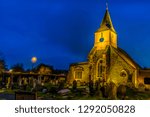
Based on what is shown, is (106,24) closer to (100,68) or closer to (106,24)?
(106,24)

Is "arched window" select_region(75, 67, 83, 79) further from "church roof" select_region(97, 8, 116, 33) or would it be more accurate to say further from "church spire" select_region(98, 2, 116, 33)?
"church spire" select_region(98, 2, 116, 33)

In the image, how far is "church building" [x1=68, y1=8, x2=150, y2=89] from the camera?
38.1 meters

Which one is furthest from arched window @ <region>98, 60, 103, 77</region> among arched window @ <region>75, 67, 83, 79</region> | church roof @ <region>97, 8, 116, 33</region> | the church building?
church roof @ <region>97, 8, 116, 33</region>

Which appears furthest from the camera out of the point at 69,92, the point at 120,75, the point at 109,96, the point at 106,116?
the point at 120,75

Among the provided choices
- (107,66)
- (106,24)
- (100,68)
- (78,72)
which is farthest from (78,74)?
(106,24)

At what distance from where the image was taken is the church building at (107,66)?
125 ft

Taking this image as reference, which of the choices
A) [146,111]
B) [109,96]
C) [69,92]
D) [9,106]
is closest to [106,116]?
[146,111]

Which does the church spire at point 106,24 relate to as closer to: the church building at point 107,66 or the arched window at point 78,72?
the church building at point 107,66

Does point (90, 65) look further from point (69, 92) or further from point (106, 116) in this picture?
point (106, 116)

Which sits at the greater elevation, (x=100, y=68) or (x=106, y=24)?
(x=106, y=24)

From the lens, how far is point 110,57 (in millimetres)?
41375

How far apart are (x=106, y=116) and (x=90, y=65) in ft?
110

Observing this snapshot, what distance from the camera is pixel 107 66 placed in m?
41.0

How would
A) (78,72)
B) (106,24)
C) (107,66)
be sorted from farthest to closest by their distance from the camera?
(106,24) < (78,72) < (107,66)
